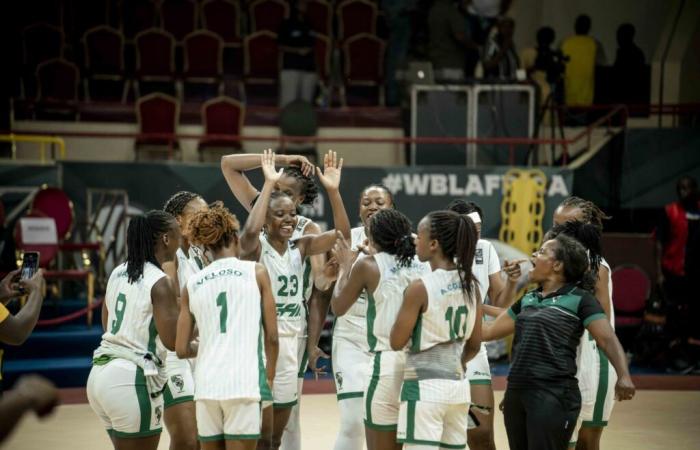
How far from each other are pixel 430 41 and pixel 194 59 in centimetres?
400

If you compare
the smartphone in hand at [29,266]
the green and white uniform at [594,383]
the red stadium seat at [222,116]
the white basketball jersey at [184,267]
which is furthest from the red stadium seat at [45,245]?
the green and white uniform at [594,383]

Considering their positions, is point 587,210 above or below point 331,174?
below

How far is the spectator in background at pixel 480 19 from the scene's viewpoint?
14.5 meters

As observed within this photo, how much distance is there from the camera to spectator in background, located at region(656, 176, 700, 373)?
11555 millimetres

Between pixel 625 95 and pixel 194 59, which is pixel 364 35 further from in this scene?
pixel 625 95

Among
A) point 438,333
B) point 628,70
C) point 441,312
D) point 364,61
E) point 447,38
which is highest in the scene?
point 447,38

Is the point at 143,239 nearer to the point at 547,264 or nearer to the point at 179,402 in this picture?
the point at 179,402

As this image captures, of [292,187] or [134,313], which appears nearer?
[134,313]

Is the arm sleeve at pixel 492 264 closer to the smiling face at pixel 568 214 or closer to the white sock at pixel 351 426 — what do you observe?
the smiling face at pixel 568 214

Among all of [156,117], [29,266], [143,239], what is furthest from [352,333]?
[156,117]

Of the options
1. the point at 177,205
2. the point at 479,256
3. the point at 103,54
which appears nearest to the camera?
the point at 177,205

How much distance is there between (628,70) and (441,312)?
11850 millimetres

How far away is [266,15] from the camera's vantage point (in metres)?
17.0

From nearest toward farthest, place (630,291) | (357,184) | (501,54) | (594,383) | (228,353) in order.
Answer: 1. (228,353)
2. (594,383)
3. (630,291)
4. (357,184)
5. (501,54)
